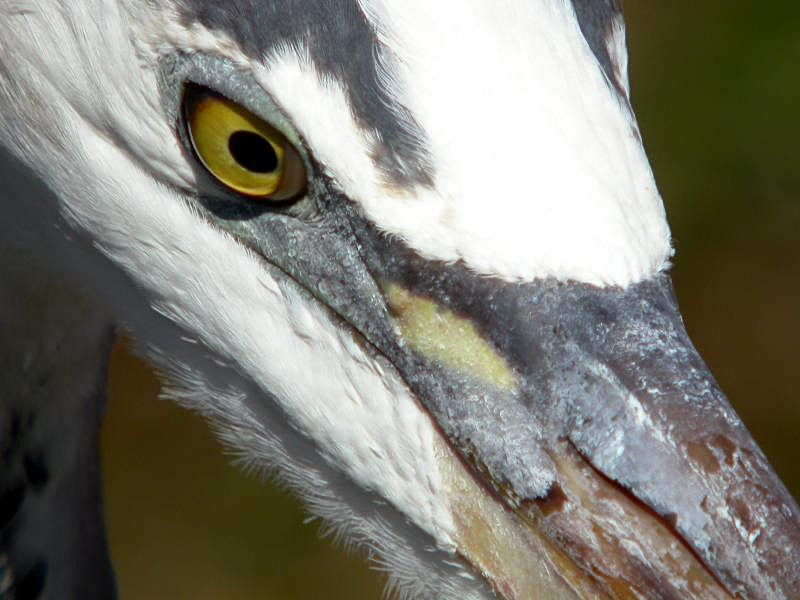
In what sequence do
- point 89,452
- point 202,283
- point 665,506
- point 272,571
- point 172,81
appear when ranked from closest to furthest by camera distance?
point 665,506
point 172,81
point 202,283
point 89,452
point 272,571

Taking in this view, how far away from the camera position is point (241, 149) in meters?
1.34

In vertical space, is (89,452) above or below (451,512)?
below

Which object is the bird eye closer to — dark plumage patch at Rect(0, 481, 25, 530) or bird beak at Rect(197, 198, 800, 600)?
bird beak at Rect(197, 198, 800, 600)

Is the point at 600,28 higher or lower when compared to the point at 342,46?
higher

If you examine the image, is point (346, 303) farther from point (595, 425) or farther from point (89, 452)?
point (89, 452)

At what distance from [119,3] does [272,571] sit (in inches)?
122

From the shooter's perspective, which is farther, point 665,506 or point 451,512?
point 451,512

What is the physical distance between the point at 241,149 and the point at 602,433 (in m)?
0.47

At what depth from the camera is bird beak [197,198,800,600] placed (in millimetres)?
1229

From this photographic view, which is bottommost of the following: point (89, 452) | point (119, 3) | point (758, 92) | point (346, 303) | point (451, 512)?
point (89, 452)

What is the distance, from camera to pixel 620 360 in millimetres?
1284

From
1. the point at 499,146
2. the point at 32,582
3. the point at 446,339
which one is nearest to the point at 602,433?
the point at 446,339

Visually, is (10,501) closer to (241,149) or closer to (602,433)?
(241,149)

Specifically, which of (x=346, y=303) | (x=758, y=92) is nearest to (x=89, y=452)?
(x=346, y=303)
